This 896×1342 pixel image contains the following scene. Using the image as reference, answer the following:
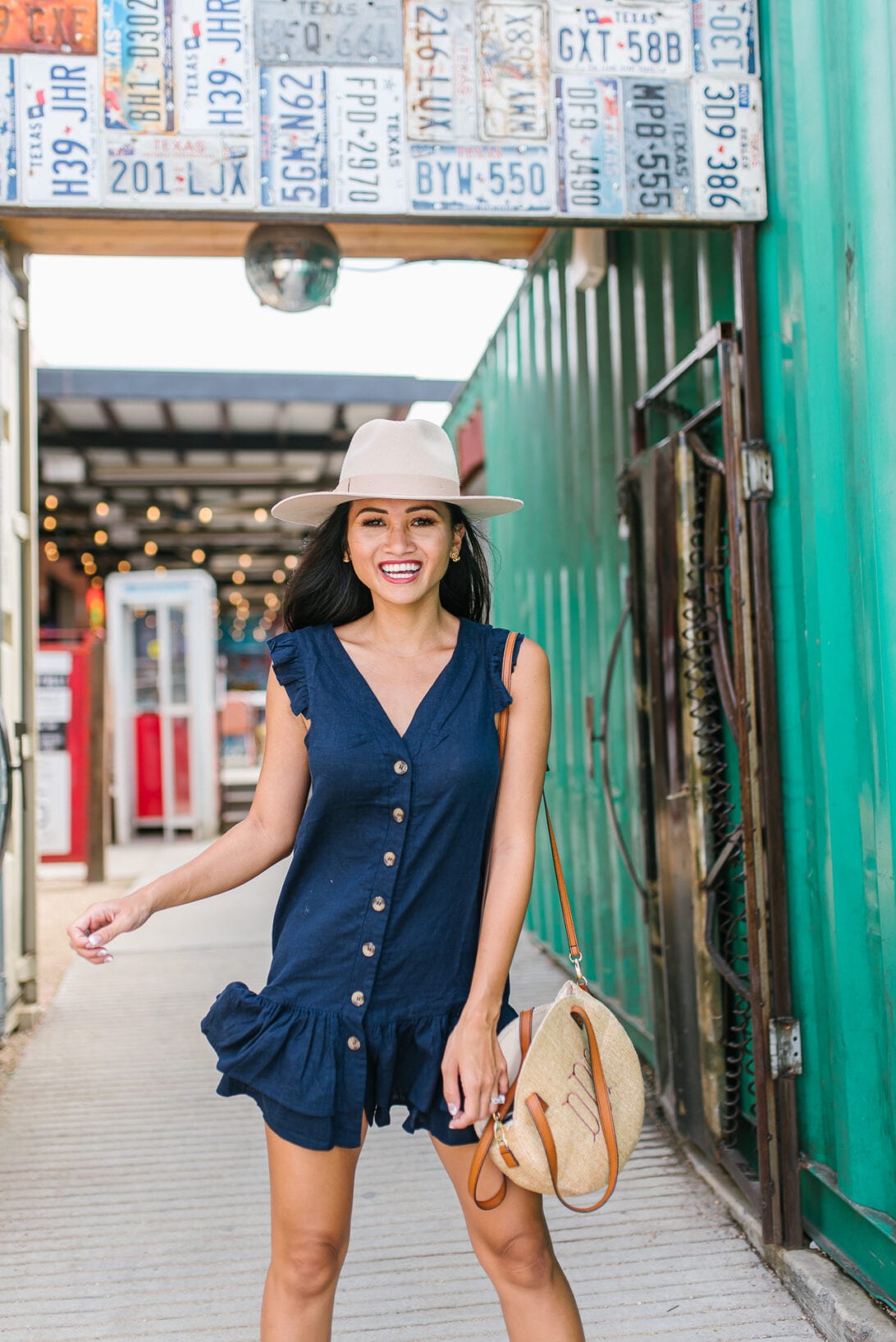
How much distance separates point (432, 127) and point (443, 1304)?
2688mm

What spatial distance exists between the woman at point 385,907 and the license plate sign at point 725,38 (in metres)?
1.39

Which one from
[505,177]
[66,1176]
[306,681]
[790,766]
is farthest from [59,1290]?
[505,177]

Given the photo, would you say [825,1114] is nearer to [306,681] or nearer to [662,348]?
[306,681]

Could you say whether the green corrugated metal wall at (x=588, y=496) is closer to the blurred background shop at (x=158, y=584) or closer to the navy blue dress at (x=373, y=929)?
the navy blue dress at (x=373, y=929)

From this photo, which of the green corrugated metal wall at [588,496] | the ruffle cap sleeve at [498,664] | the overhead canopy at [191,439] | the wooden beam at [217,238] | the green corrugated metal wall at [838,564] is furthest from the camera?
the overhead canopy at [191,439]

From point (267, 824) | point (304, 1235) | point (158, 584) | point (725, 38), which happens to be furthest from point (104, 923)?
point (158, 584)

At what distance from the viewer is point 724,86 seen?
8.59ft

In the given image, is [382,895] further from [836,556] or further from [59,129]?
[59,129]

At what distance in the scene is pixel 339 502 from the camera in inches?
79.1

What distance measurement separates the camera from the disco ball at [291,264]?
420 cm

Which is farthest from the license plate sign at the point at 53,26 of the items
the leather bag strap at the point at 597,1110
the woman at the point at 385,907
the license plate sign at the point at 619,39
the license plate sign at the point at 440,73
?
the leather bag strap at the point at 597,1110

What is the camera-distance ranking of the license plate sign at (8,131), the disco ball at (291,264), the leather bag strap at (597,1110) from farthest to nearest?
the disco ball at (291,264) → the license plate sign at (8,131) → the leather bag strap at (597,1110)

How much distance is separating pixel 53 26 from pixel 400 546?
4.94 feet

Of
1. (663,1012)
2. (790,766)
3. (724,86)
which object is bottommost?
(663,1012)
